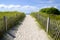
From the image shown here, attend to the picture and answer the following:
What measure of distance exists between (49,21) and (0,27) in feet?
10.8

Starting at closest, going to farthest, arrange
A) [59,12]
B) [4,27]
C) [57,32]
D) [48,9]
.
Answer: [57,32]
[4,27]
[48,9]
[59,12]

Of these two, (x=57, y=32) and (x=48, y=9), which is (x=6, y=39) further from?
(x=48, y=9)

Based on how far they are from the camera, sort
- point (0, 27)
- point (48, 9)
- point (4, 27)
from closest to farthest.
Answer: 1. point (0, 27)
2. point (4, 27)
3. point (48, 9)

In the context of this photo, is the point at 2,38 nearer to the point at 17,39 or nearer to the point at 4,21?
the point at 17,39

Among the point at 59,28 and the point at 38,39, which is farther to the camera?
the point at 38,39

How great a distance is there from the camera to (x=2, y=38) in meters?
9.92

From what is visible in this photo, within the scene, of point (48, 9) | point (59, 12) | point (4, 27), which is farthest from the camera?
point (59, 12)

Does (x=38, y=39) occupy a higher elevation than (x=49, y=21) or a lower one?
lower

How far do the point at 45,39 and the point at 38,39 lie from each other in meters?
0.41

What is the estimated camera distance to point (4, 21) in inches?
478

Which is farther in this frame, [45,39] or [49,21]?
[49,21]

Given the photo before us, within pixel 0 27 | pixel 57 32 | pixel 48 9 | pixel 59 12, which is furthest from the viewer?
pixel 59 12

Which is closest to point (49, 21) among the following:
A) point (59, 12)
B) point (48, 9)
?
point (48, 9)

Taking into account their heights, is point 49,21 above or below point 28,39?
above
